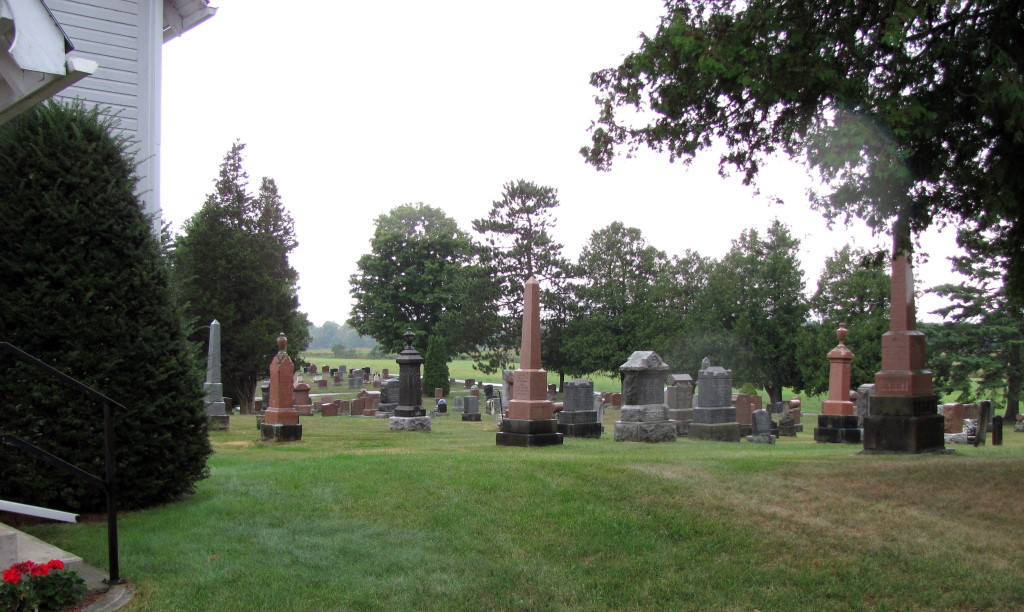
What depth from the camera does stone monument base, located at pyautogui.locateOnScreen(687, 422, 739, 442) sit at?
61.0 feet

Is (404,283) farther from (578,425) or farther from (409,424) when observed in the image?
(578,425)

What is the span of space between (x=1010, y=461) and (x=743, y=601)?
6.75 meters

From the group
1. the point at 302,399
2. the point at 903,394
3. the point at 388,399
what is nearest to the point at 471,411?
the point at 388,399

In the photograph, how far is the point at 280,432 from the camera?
16500 millimetres

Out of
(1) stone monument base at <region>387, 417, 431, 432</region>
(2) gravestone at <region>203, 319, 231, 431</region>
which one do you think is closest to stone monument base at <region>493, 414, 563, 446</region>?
(1) stone monument base at <region>387, 417, 431, 432</region>

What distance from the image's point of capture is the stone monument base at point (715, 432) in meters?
18.6

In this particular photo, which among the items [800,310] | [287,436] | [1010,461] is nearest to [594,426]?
[287,436]

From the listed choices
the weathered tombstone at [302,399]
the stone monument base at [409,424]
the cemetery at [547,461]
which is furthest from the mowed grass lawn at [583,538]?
the weathered tombstone at [302,399]

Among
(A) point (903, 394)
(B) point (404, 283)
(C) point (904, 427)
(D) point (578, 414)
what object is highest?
(B) point (404, 283)

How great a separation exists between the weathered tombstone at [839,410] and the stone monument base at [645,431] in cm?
421

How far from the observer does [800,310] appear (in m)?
44.7

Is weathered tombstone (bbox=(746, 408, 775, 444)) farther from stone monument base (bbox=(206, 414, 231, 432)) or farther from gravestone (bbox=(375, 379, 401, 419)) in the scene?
gravestone (bbox=(375, 379, 401, 419))

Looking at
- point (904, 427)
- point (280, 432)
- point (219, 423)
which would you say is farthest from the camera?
point (219, 423)

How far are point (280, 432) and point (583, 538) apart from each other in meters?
11.2
